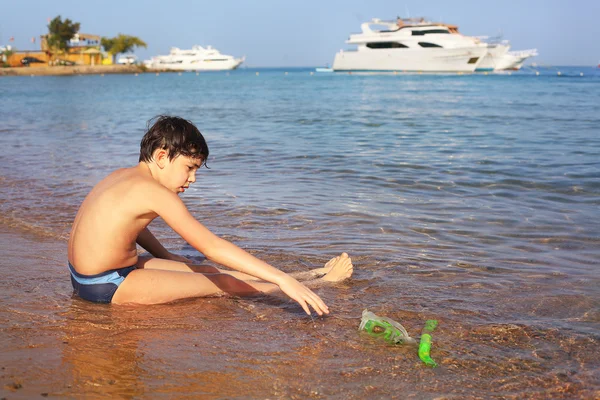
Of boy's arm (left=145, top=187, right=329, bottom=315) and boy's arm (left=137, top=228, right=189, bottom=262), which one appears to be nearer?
boy's arm (left=145, top=187, right=329, bottom=315)

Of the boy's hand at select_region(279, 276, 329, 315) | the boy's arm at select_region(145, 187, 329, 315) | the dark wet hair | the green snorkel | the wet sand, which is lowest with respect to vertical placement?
the wet sand

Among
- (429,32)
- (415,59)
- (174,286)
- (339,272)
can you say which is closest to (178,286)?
(174,286)

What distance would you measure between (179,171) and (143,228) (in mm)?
398

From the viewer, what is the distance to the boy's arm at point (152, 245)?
143 inches

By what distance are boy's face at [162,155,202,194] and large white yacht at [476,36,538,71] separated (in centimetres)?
5229

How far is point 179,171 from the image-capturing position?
299cm

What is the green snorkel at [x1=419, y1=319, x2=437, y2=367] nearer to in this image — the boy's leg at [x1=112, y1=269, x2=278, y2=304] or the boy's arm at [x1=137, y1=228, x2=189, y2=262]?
the boy's leg at [x1=112, y1=269, x2=278, y2=304]

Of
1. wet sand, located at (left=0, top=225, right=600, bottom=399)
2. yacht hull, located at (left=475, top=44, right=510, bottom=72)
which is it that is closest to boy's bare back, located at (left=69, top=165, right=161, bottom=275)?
wet sand, located at (left=0, top=225, right=600, bottom=399)

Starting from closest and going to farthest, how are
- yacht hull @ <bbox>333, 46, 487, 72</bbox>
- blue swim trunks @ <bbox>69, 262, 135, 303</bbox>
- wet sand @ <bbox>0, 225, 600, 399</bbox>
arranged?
wet sand @ <bbox>0, 225, 600, 399</bbox> → blue swim trunks @ <bbox>69, 262, 135, 303</bbox> → yacht hull @ <bbox>333, 46, 487, 72</bbox>

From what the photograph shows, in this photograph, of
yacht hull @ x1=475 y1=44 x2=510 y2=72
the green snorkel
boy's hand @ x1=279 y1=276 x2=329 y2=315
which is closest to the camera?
the green snorkel

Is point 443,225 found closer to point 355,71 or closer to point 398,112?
point 398,112

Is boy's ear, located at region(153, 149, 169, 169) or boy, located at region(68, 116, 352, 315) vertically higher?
boy's ear, located at region(153, 149, 169, 169)

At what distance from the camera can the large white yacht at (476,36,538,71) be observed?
169ft

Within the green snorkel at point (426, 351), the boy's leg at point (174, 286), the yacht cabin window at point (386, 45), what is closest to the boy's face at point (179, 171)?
the boy's leg at point (174, 286)
